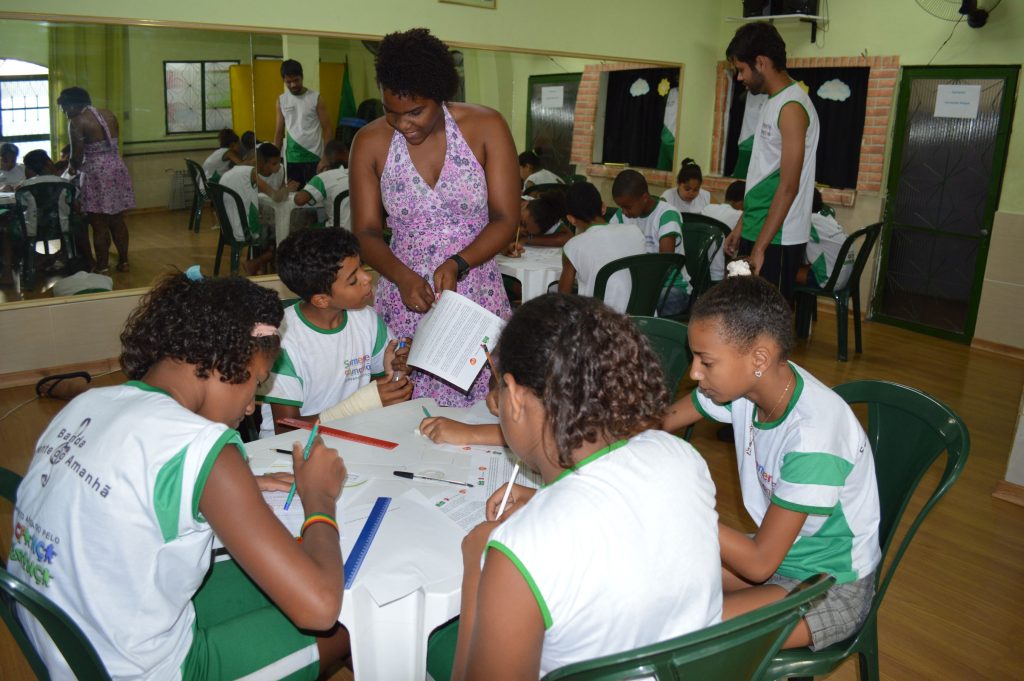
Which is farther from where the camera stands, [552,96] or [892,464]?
[552,96]

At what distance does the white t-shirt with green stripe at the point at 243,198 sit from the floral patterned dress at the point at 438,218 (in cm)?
307

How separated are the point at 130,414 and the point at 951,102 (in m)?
6.01

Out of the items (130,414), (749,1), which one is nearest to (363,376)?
(130,414)

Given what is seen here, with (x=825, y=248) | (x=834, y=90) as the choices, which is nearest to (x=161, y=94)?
(x=825, y=248)

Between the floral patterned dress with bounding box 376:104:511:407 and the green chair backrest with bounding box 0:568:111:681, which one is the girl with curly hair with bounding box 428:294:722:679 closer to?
the green chair backrest with bounding box 0:568:111:681

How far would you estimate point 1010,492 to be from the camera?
3.32 meters

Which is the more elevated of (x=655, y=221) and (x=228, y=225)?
(x=655, y=221)

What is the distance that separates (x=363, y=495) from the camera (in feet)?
5.28

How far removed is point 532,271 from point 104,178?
2.68 meters

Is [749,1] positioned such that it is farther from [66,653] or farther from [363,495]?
[66,653]

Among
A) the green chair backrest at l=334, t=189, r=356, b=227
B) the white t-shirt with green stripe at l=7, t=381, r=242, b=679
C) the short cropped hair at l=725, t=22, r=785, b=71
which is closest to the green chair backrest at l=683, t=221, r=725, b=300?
the short cropped hair at l=725, t=22, r=785, b=71

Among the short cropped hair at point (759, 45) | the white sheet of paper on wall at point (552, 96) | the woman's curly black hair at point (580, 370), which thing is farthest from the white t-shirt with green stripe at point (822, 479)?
the white sheet of paper on wall at point (552, 96)

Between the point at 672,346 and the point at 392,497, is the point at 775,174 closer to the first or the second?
the point at 672,346

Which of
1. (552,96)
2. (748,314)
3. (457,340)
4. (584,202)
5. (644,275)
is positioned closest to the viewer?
(748,314)
